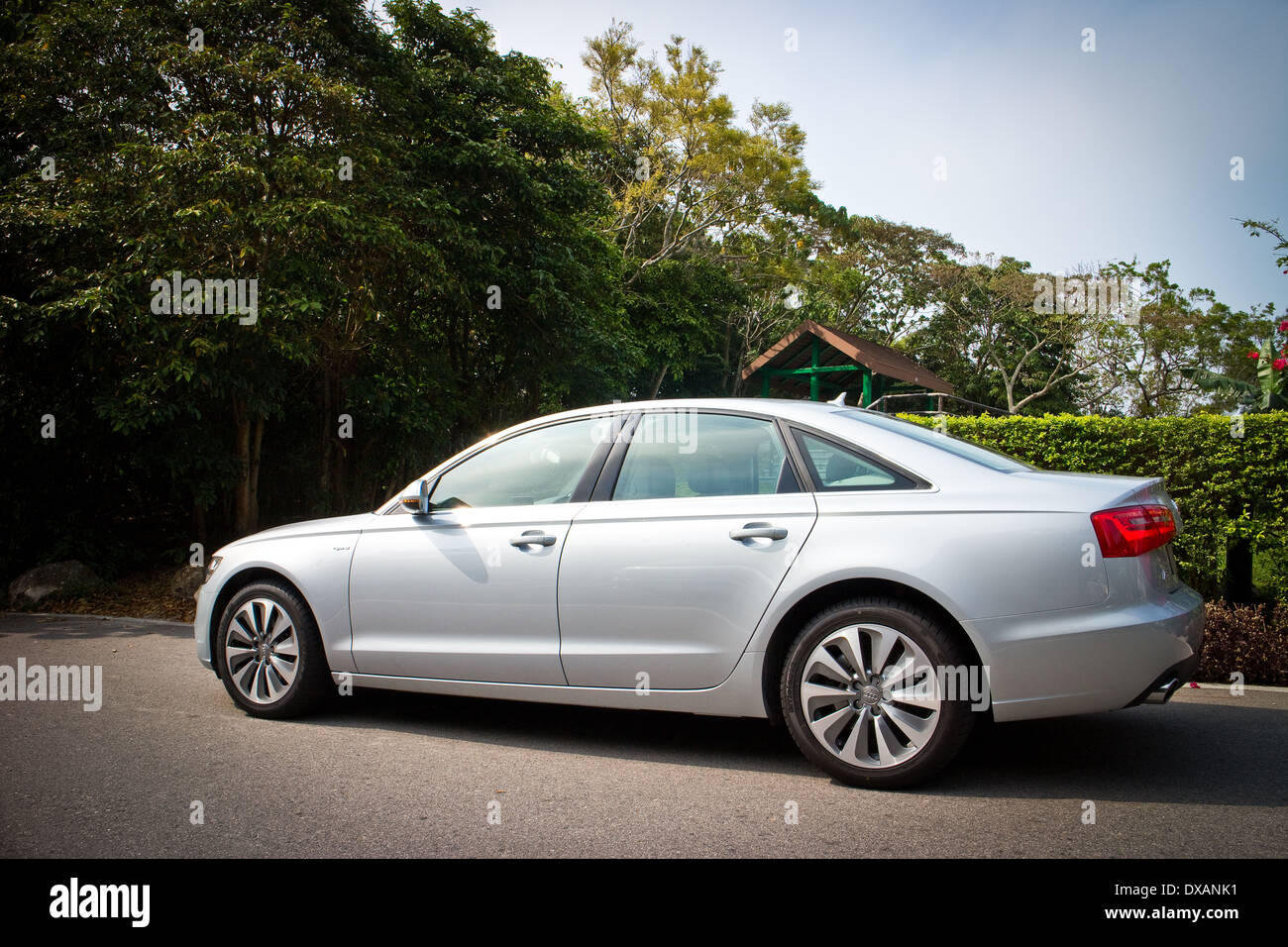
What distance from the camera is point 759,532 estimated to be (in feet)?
13.8

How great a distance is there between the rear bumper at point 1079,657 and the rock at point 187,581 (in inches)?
362

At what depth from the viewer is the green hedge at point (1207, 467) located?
26.1 ft

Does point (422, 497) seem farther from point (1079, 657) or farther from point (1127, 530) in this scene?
point (1127, 530)

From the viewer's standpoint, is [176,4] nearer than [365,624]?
No

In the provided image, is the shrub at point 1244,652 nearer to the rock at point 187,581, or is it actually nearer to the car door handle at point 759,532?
the car door handle at point 759,532

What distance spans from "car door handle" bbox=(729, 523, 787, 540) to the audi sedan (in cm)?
1

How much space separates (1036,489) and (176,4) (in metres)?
11.2

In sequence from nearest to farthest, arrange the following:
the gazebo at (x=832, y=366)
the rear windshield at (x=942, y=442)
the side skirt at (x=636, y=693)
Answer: the side skirt at (x=636, y=693) → the rear windshield at (x=942, y=442) → the gazebo at (x=832, y=366)

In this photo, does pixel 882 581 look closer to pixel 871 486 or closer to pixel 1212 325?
pixel 871 486

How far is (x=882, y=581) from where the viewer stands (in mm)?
4023

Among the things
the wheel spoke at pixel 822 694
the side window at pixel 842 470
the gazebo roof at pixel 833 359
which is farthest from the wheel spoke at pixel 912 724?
the gazebo roof at pixel 833 359

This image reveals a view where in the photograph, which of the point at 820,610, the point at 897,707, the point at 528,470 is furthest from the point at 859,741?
the point at 528,470
